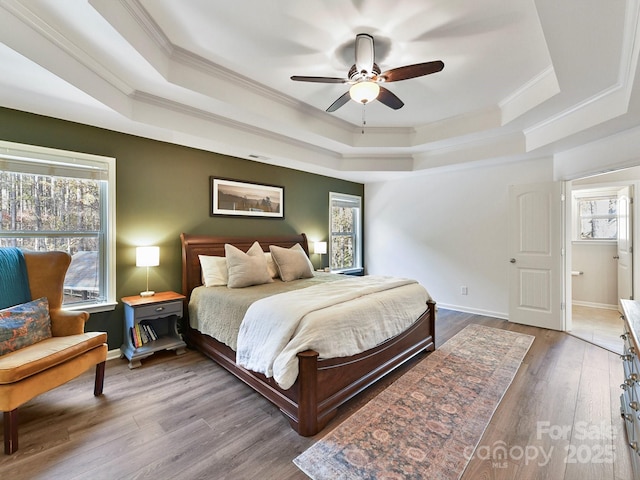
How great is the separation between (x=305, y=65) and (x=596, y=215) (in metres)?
5.83

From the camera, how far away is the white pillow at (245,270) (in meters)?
3.27

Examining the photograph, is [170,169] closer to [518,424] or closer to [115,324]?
[115,324]

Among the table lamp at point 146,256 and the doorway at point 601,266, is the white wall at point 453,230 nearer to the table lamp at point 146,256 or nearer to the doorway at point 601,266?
the doorway at point 601,266

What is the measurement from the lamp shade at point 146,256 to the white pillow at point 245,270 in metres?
0.77

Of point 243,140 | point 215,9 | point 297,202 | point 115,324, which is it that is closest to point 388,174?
point 297,202

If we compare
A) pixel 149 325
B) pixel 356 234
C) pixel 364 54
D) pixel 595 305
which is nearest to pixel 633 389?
pixel 364 54

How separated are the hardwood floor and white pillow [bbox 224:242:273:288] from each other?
953 millimetres

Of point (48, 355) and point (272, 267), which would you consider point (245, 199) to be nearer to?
point (272, 267)

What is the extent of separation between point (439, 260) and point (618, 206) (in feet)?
9.86

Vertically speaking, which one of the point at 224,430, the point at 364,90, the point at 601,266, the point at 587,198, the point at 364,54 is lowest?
the point at 224,430

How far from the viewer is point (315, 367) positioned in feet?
6.26

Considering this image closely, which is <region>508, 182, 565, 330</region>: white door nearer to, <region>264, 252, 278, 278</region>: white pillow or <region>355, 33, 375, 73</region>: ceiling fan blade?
<region>355, 33, 375, 73</region>: ceiling fan blade

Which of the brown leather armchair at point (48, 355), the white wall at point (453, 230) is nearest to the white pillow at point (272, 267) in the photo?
the brown leather armchair at point (48, 355)

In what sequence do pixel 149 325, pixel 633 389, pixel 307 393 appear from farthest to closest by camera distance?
1. pixel 149 325
2. pixel 307 393
3. pixel 633 389
